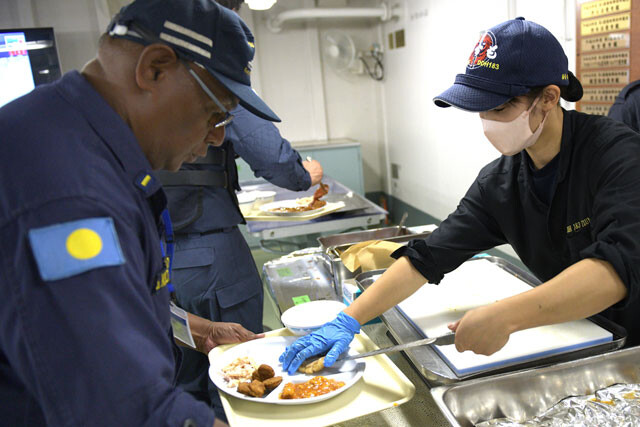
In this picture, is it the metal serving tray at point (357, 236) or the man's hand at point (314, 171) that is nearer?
the metal serving tray at point (357, 236)

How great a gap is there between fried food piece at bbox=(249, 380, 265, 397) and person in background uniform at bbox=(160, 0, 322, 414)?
740 millimetres

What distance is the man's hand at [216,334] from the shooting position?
4.25 feet

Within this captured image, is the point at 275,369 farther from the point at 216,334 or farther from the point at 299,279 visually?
the point at 299,279

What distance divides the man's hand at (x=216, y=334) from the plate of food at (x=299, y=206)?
1.42m

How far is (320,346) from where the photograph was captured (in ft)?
3.75

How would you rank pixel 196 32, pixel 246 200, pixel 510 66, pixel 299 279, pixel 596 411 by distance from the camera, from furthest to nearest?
1. pixel 246 200
2. pixel 299 279
3. pixel 510 66
4. pixel 596 411
5. pixel 196 32

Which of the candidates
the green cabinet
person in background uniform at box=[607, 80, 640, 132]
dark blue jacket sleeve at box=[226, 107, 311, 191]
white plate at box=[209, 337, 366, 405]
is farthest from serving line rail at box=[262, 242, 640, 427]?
the green cabinet

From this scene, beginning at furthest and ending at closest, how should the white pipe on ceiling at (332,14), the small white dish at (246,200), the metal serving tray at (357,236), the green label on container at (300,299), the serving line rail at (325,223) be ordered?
the white pipe on ceiling at (332,14) → the small white dish at (246,200) → the serving line rail at (325,223) → the metal serving tray at (357,236) → the green label on container at (300,299)

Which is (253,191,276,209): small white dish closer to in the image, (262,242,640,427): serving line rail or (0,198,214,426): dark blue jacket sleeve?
(262,242,640,427): serving line rail

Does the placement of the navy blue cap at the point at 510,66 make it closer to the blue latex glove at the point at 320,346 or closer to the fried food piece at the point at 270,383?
the blue latex glove at the point at 320,346

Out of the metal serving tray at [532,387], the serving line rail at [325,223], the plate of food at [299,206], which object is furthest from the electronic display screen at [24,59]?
the metal serving tray at [532,387]

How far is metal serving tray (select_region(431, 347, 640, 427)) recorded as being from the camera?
94 centimetres

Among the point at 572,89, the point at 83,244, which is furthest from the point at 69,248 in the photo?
the point at 572,89

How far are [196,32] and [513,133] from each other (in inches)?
34.3
